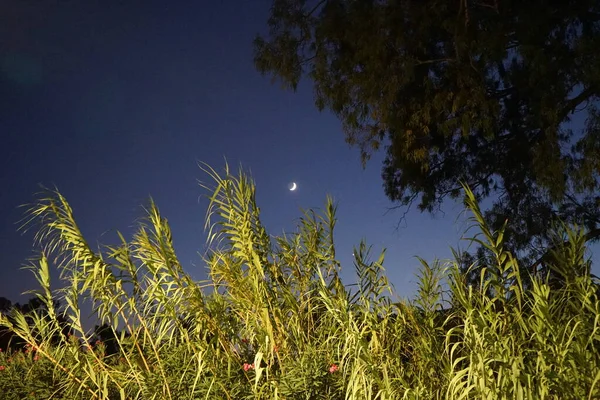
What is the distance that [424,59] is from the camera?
8789mm

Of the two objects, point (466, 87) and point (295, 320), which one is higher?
point (466, 87)

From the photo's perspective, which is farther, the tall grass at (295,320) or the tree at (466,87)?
the tree at (466,87)

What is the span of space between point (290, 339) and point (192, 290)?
28.8 inches

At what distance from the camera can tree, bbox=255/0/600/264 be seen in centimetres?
754

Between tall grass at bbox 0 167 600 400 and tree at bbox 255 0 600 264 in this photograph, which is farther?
tree at bbox 255 0 600 264

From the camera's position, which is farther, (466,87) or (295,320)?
(466,87)

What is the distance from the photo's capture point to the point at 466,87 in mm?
8305

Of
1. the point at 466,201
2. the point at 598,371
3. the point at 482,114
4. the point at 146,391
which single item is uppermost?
the point at 482,114

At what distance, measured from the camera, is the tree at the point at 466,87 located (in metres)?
7.54

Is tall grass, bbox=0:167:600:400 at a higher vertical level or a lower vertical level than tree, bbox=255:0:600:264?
lower

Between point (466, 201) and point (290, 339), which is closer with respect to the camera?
point (466, 201)

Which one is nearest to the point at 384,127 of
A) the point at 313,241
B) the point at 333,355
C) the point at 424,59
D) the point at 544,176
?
the point at 424,59

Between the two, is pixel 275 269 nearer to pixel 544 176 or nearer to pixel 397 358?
pixel 397 358

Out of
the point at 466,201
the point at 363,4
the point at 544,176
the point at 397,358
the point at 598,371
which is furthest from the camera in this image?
the point at 363,4
